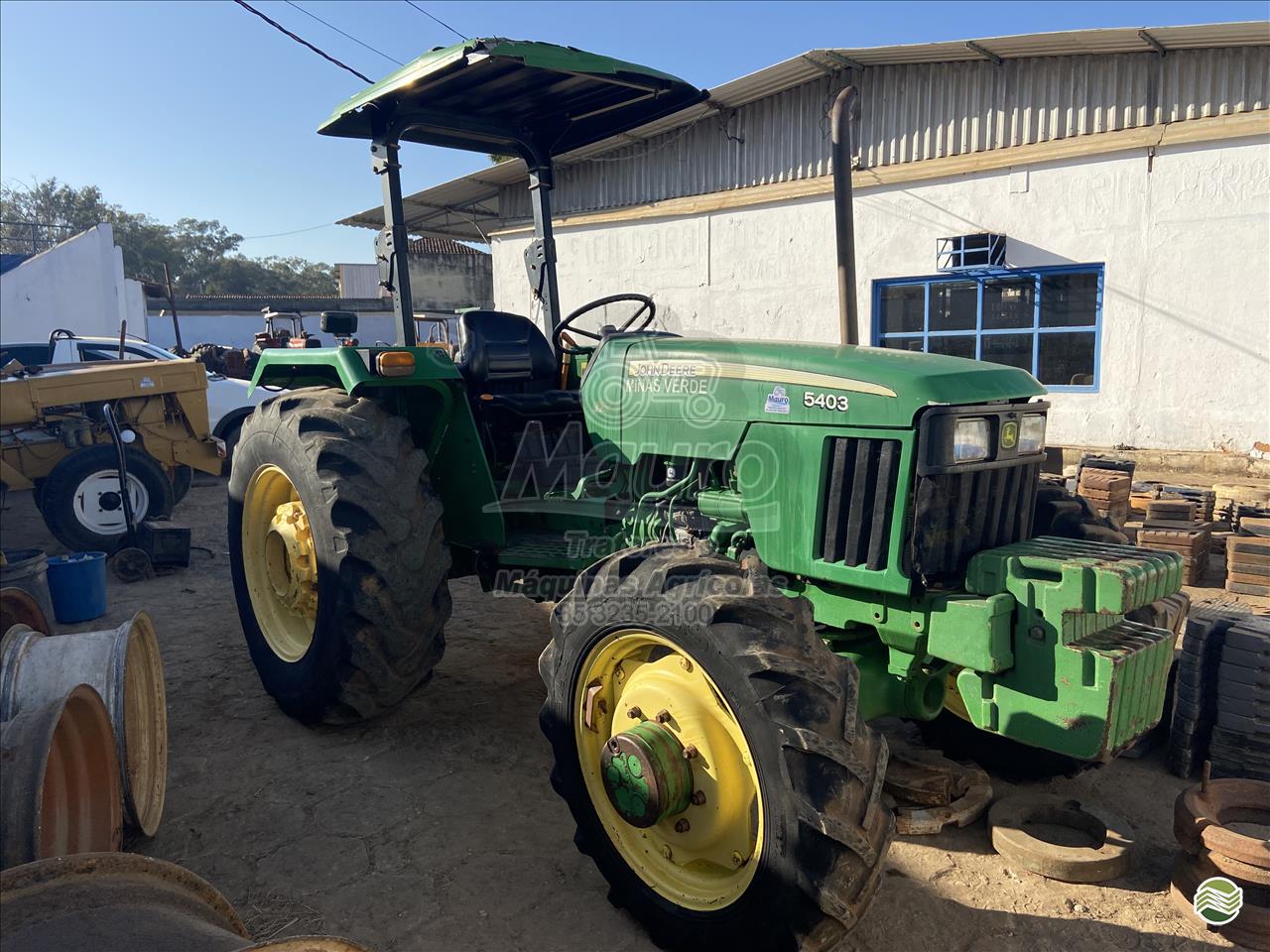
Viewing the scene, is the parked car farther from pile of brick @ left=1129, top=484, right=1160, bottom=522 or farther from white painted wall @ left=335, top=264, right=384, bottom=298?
white painted wall @ left=335, top=264, right=384, bottom=298

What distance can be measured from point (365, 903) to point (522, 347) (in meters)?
2.62

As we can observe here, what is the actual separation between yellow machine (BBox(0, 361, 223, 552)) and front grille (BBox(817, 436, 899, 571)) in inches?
274

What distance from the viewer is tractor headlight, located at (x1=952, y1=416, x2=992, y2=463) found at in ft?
8.92

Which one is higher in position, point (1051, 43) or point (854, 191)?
point (1051, 43)

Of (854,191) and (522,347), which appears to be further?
(854,191)

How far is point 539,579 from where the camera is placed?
411 cm

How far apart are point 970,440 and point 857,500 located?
379 mm

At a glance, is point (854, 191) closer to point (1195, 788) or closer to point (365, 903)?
point (1195, 788)

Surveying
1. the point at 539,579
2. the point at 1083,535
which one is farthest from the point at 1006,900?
the point at 539,579

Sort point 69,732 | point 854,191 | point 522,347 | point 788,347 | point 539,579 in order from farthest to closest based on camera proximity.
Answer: point 854,191 → point 522,347 → point 539,579 → point 788,347 → point 69,732

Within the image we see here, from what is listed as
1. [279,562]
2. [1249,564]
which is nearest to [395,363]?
[279,562]

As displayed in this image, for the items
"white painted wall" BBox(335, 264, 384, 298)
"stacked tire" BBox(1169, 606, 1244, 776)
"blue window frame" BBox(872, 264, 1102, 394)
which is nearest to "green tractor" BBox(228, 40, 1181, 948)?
"stacked tire" BBox(1169, 606, 1244, 776)

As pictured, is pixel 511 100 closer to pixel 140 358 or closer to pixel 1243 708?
pixel 1243 708

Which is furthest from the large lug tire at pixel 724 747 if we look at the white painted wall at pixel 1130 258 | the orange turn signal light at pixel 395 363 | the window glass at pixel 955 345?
the window glass at pixel 955 345
